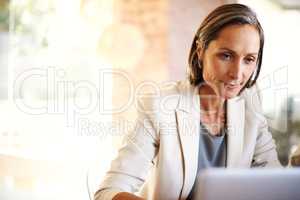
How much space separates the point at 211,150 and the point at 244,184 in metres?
0.27

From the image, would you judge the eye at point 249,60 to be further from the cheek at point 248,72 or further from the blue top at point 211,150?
the blue top at point 211,150

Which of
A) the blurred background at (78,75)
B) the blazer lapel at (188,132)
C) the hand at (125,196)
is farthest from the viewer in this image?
the blurred background at (78,75)

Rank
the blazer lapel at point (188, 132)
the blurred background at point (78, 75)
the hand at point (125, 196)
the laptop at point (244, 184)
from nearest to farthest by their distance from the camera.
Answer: the laptop at point (244, 184) → the hand at point (125, 196) → the blazer lapel at point (188, 132) → the blurred background at point (78, 75)

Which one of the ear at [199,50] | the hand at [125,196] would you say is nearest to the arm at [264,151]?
the ear at [199,50]

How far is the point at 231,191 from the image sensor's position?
72 cm

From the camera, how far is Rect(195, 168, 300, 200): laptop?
710 mm

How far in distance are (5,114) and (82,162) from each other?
0.25 m

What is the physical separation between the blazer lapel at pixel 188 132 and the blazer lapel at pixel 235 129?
88 millimetres

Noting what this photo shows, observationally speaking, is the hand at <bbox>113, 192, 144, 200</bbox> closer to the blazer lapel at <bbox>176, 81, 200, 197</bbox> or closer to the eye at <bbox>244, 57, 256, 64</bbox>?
the blazer lapel at <bbox>176, 81, 200, 197</bbox>

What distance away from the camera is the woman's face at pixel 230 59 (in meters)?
0.97

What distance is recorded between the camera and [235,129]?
100cm

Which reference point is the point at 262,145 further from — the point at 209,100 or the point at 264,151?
the point at 209,100

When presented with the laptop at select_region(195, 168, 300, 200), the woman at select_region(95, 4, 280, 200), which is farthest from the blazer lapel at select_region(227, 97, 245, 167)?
the laptop at select_region(195, 168, 300, 200)

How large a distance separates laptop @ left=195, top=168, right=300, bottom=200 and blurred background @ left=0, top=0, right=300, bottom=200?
0.37 meters
